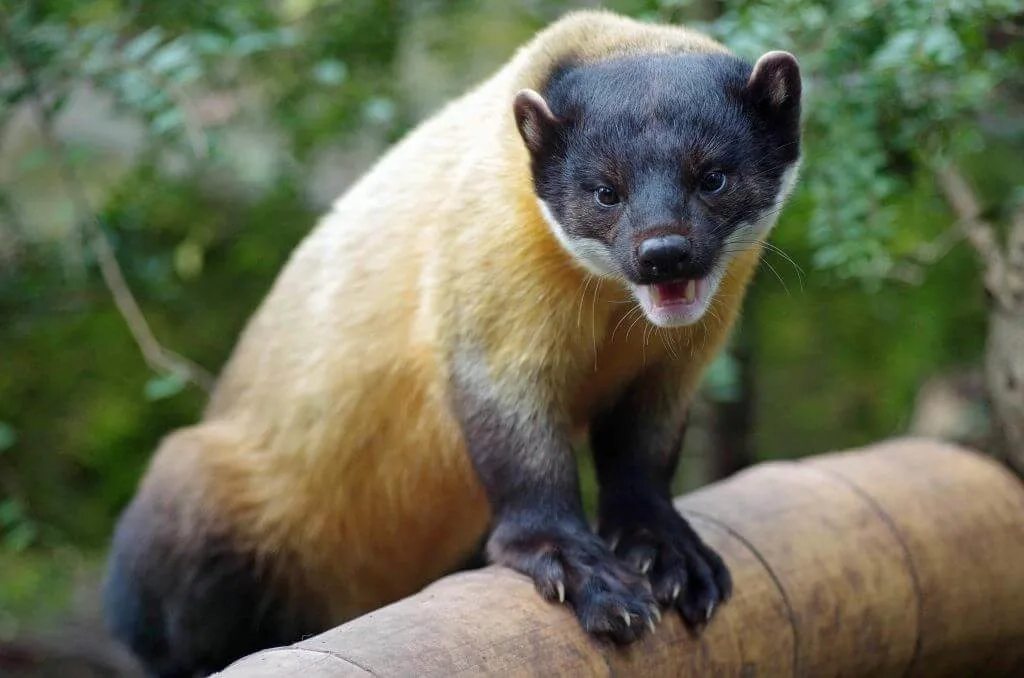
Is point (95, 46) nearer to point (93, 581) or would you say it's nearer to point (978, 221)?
point (93, 581)

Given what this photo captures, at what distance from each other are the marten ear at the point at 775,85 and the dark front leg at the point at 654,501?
2.89ft

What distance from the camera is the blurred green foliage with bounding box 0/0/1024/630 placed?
14.1ft

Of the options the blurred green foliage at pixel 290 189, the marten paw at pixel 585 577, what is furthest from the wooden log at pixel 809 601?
the blurred green foliage at pixel 290 189

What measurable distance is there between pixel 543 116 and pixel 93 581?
3.91m

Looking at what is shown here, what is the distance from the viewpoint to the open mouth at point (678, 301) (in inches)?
130

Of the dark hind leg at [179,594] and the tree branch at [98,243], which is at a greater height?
the tree branch at [98,243]

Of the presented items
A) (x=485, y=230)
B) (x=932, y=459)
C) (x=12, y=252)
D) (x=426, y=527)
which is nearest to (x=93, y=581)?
(x=12, y=252)

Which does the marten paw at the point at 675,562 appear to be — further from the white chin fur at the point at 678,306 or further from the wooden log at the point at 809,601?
the white chin fur at the point at 678,306

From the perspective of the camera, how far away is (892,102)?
14.1 feet

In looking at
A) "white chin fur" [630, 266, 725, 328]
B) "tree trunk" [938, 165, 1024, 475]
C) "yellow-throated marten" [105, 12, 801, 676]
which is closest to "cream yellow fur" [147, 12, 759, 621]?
"yellow-throated marten" [105, 12, 801, 676]

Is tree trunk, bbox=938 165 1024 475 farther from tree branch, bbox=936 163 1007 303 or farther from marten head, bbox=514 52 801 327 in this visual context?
marten head, bbox=514 52 801 327

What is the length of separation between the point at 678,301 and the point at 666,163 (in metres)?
0.36

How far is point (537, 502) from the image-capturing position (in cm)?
357

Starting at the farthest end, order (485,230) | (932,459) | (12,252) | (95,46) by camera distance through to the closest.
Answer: (12,252)
(95,46)
(932,459)
(485,230)
